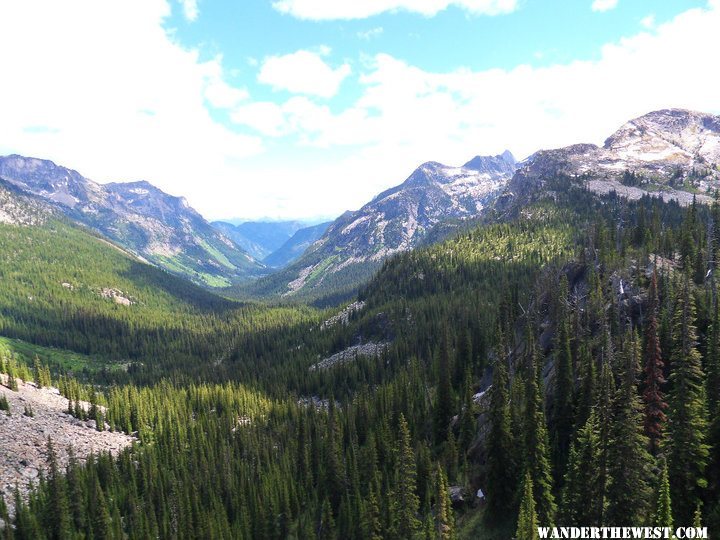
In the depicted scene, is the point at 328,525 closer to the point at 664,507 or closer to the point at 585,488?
the point at 585,488

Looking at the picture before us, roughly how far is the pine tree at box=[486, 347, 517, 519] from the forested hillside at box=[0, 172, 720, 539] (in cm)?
20

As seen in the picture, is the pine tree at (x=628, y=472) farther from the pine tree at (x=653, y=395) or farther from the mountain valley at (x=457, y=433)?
the pine tree at (x=653, y=395)

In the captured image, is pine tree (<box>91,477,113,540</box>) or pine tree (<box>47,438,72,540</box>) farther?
pine tree (<box>47,438,72,540</box>)

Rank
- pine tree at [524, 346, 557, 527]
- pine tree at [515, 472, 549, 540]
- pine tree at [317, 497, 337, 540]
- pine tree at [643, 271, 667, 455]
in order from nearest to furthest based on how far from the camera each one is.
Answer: pine tree at [515, 472, 549, 540] < pine tree at [643, 271, 667, 455] < pine tree at [524, 346, 557, 527] < pine tree at [317, 497, 337, 540]

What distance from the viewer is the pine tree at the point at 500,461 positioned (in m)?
59.3

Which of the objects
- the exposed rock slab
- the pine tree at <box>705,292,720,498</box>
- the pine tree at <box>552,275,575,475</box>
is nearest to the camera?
the pine tree at <box>705,292,720,498</box>

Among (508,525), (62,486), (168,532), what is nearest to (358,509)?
(508,525)

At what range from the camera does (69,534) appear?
82.2 meters

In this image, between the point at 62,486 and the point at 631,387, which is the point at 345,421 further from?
the point at 631,387

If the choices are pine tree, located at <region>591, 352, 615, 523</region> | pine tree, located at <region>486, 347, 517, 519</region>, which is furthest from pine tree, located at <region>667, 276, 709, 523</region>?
pine tree, located at <region>486, 347, 517, 519</region>

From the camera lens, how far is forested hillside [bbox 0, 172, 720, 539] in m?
44.8

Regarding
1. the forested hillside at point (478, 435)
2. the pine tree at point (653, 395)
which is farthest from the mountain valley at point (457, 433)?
the forested hillside at point (478, 435)

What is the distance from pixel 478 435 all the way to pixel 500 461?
19.3 m

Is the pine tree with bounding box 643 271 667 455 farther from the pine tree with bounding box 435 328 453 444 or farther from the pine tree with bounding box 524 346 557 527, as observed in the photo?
the pine tree with bounding box 435 328 453 444
